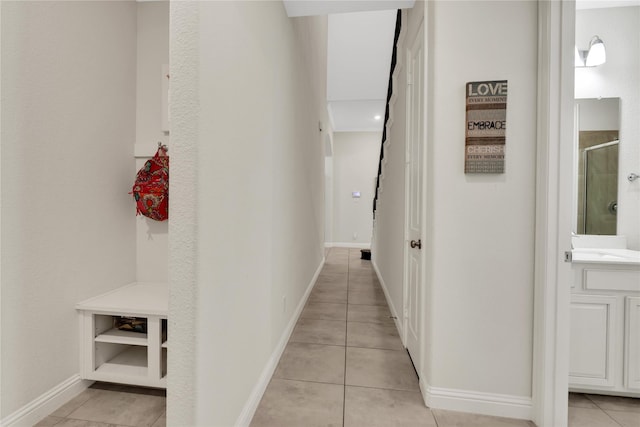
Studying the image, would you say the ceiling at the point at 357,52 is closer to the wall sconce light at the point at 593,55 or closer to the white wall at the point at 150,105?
the white wall at the point at 150,105

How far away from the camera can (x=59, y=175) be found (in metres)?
1.62

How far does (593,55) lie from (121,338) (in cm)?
367

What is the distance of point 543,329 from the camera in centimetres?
145

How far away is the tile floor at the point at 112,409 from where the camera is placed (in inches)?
58.8

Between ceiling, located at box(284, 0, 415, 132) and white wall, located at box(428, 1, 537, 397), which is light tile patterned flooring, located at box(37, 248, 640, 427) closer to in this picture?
white wall, located at box(428, 1, 537, 397)

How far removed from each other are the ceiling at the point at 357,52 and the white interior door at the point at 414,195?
0.48 metres

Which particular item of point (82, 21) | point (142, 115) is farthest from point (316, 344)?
point (82, 21)

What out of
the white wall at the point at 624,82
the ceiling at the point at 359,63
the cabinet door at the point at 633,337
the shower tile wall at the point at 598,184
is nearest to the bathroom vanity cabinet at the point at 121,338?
the cabinet door at the point at 633,337

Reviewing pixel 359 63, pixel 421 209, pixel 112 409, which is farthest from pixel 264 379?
pixel 359 63

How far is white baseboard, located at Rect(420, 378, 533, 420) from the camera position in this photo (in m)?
1.52

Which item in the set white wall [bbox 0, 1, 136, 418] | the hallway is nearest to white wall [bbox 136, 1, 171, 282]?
white wall [bbox 0, 1, 136, 418]

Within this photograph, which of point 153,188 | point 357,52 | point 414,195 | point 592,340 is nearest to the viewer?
point 592,340

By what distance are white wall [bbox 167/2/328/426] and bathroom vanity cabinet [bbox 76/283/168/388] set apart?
0.59 meters

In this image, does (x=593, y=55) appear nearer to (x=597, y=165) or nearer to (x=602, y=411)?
(x=597, y=165)
